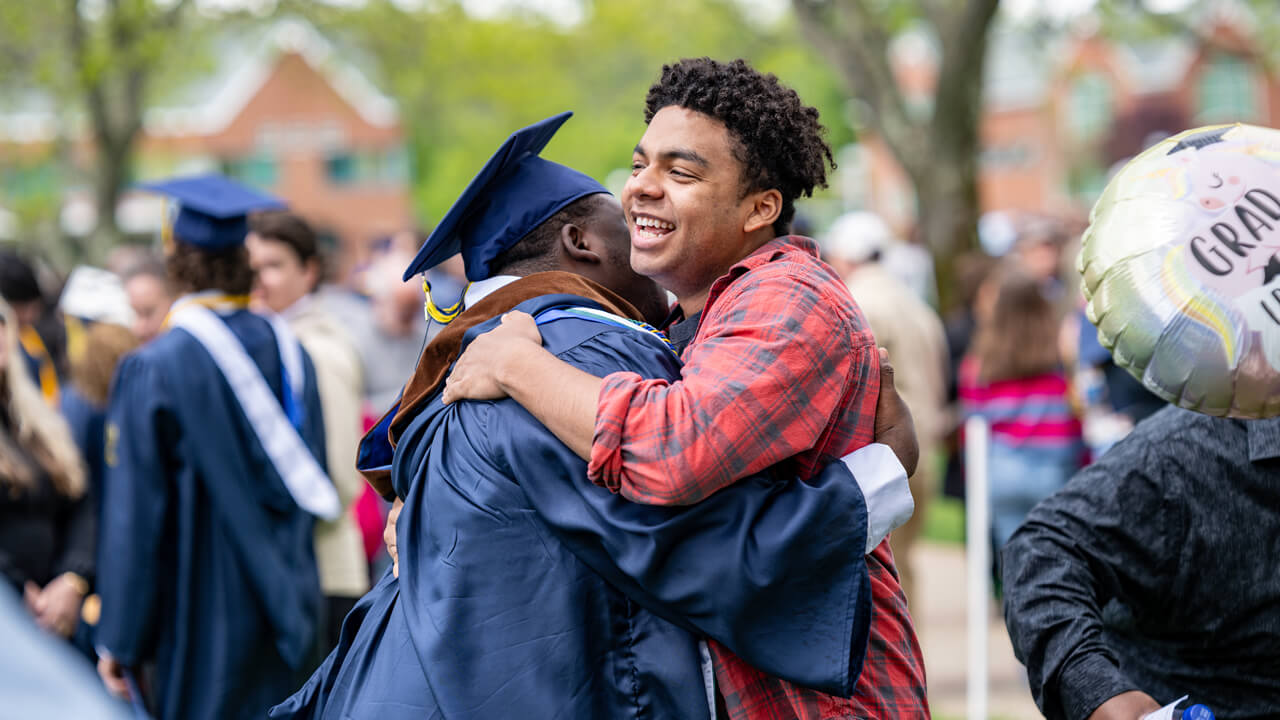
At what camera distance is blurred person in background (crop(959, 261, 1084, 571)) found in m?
7.30

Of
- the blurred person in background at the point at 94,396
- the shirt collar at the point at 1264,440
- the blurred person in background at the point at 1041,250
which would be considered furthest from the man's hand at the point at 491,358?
the blurred person in background at the point at 1041,250

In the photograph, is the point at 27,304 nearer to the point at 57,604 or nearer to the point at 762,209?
the point at 57,604

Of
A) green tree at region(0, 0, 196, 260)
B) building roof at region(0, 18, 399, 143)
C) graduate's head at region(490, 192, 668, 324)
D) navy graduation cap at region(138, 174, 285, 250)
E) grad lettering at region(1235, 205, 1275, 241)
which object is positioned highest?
building roof at region(0, 18, 399, 143)

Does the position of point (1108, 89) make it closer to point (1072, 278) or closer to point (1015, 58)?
point (1015, 58)

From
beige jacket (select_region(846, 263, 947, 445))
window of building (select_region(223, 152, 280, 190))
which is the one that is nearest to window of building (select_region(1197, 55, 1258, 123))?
window of building (select_region(223, 152, 280, 190))

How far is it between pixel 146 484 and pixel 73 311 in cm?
275

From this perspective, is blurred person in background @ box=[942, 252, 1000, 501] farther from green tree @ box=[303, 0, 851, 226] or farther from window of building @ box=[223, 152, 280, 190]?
window of building @ box=[223, 152, 280, 190]

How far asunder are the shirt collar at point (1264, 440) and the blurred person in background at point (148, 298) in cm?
472

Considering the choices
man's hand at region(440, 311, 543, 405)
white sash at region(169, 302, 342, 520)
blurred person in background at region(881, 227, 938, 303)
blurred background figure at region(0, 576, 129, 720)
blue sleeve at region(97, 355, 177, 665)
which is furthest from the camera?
blurred person in background at region(881, 227, 938, 303)

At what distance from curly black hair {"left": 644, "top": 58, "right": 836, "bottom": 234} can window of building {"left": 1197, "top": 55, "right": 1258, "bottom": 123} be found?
4805 cm

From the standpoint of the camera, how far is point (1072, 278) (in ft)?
34.1

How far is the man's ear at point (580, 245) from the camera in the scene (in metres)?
2.64

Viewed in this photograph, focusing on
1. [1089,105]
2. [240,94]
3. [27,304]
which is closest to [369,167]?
[240,94]

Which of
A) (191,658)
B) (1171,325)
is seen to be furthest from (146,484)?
(1171,325)
